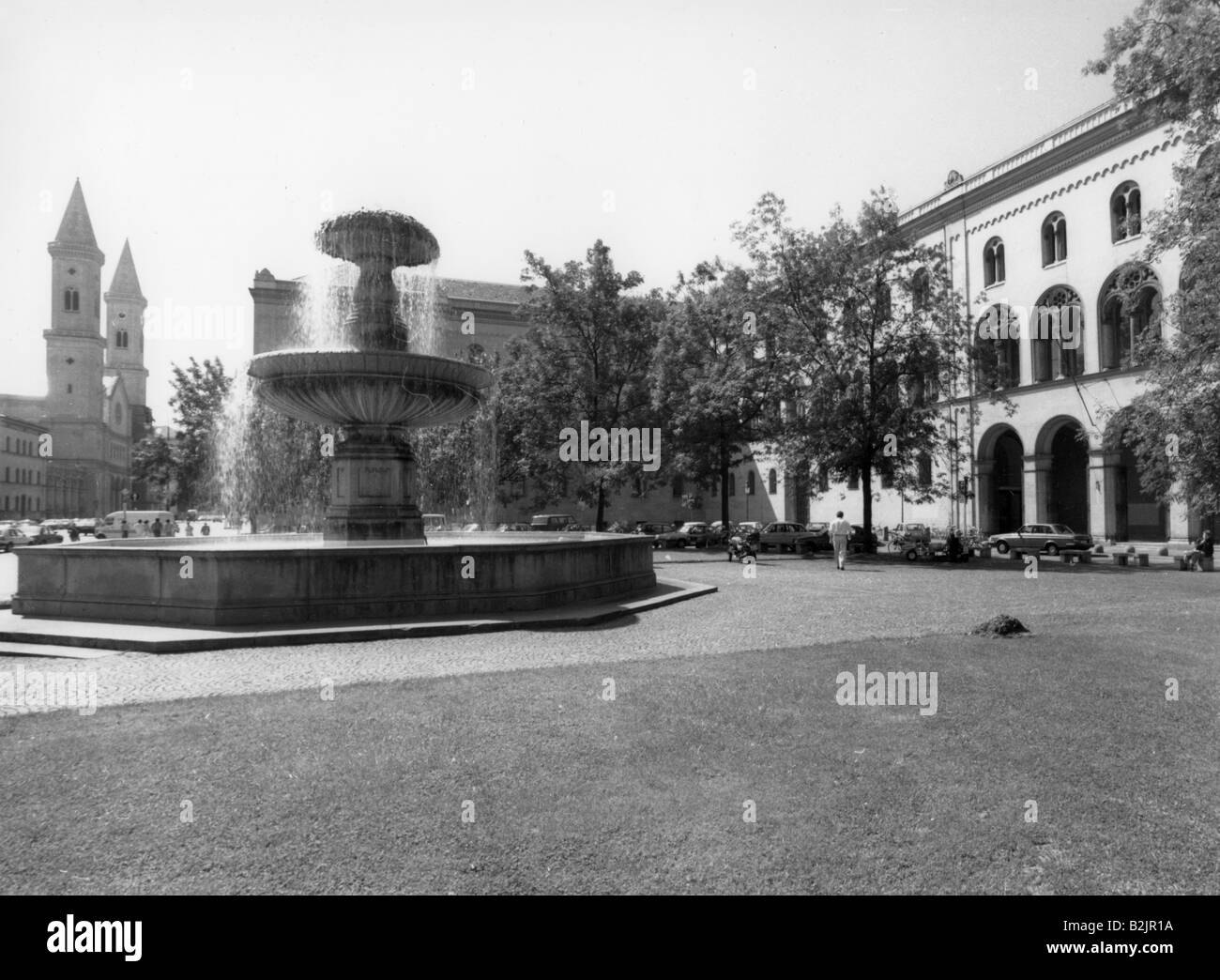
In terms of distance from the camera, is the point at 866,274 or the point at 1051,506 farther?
the point at 1051,506

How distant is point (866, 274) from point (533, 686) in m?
29.2

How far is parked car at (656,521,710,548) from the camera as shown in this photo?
4351cm

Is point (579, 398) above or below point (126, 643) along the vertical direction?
above

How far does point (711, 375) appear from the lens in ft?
115

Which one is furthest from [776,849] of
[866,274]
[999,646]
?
[866,274]

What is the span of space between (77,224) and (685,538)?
102048mm

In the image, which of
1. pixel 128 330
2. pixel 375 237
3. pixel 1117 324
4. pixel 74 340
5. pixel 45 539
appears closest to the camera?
pixel 375 237

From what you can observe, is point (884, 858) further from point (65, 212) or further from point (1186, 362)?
point (65, 212)

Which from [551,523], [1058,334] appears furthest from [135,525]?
[1058,334]

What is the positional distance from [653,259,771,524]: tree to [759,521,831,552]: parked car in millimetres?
3611

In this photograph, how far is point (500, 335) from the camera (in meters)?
69.6

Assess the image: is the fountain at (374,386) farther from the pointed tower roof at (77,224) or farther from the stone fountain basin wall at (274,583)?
the pointed tower roof at (77,224)

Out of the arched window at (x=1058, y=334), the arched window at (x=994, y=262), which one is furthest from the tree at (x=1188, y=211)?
the arched window at (x=994, y=262)

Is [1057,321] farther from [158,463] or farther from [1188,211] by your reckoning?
[158,463]
